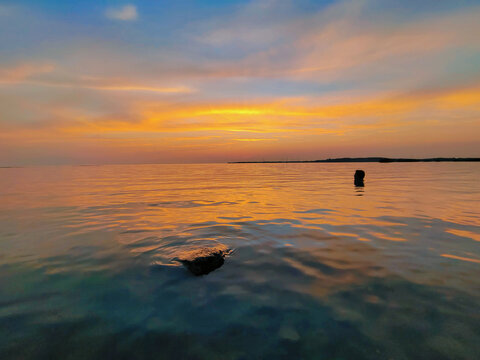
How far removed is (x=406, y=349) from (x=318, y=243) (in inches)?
198

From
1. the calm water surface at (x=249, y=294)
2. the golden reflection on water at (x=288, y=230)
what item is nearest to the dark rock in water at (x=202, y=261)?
the calm water surface at (x=249, y=294)

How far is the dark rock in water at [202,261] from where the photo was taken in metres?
6.49

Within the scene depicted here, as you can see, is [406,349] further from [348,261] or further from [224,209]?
[224,209]

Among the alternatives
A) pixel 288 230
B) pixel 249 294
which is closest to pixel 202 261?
pixel 249 294

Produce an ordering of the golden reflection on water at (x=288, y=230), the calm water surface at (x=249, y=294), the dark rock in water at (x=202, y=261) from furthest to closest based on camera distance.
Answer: the golden reflection on water at (x=288, y=230), the dark rock in water at (x=202, y=261), the calm water surface at (x=249, y=294)

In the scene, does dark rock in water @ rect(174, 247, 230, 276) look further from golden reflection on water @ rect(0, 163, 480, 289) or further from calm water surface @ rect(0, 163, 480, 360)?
golden reflection on water @ rect(0, 163, 480, 289)

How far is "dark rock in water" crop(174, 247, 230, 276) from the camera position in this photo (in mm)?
6492

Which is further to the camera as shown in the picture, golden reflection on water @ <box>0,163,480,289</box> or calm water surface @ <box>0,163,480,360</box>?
golden reflection on water @ <box>0,163,480,289</box>

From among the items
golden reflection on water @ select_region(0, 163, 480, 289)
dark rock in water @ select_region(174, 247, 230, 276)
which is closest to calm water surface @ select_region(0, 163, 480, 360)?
golden reflection on water @ select_region(0, 163, 480, 289)

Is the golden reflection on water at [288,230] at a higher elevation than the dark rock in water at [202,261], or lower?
lower

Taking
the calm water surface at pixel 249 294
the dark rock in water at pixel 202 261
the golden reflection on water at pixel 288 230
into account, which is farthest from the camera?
the golden reflection on water at pixel 288 230

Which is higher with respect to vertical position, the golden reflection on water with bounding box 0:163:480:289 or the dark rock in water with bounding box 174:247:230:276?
the dark rock in water with bounding box 174:247:230:276

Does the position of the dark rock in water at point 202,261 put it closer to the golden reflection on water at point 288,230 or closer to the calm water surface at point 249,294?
the calm water surface at point 249,294

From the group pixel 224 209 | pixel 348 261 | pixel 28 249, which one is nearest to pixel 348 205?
pixel 224 209
